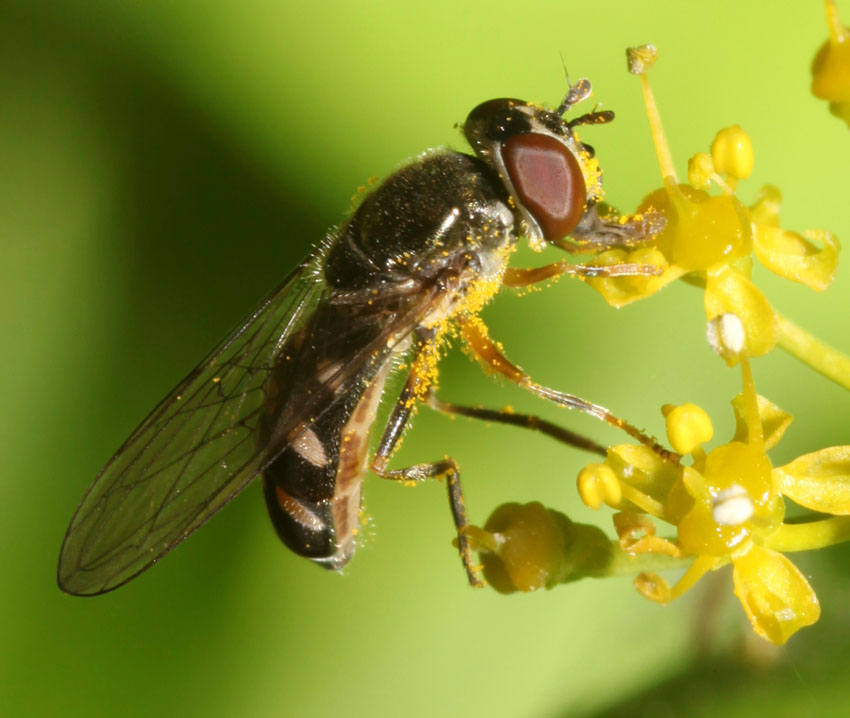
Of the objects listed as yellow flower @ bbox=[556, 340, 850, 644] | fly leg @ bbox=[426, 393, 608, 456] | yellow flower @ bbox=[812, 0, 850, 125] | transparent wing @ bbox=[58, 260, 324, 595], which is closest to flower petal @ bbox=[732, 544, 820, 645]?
yellow flower @ bbox=[556, 340, 850, 644]

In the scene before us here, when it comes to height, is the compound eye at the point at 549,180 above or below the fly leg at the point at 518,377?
above

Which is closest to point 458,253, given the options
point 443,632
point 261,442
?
point 261,442

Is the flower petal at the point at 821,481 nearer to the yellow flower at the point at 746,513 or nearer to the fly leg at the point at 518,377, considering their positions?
the yellow flower at the point at 746,513

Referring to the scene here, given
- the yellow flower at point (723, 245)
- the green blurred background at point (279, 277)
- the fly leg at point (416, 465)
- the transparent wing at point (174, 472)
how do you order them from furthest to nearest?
the green blurred background at point (279, 277) → the fly leg at point (416, 465) → the transparent wing at point (174, 472) → the yellow flower at point (723, 245)

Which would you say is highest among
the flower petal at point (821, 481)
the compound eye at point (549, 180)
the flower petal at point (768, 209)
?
the compound eye at point (549, 180)

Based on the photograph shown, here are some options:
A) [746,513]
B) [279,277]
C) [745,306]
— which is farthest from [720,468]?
[279,277]

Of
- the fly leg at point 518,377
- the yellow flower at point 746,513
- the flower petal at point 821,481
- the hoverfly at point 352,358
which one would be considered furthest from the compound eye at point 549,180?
the flower petal at point 821,481

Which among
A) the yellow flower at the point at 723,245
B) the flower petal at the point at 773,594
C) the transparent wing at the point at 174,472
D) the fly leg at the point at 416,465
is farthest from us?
the fly leg at the point at 416,465
